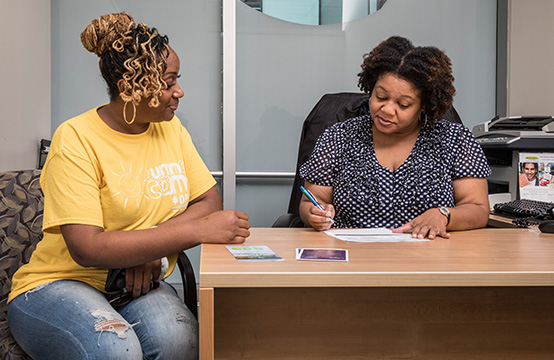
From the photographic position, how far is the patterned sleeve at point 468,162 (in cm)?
187

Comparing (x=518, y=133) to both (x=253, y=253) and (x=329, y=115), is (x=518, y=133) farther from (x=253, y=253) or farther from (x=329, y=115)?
(x=253, y=253)

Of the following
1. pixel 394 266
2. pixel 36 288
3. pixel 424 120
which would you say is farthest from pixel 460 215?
pixel 36 288

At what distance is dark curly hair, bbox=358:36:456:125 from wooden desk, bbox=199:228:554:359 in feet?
1.80

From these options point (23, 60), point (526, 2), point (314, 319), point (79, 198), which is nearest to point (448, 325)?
point (314, 319)

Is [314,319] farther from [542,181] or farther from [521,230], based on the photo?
[542,181]

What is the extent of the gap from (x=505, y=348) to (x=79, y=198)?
1.20 m

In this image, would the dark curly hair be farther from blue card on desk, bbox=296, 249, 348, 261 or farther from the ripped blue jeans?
the ripped blue jeans

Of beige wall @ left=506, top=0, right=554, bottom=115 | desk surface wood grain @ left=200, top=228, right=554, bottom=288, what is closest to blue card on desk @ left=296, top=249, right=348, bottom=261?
desk surface wood grain @ left=200, top=228, right=554, bottom=288

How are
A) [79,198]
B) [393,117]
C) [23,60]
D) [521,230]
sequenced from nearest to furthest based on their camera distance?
[79,198] → [521,230] → [393,117] → [23,60]

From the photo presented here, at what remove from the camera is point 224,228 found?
1.40m

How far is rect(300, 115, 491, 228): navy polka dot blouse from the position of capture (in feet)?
6.03

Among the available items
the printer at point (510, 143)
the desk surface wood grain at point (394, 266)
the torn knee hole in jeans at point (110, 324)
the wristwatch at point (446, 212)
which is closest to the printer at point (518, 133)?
the printer at point (510, 143)

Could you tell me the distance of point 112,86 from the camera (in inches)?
60.1

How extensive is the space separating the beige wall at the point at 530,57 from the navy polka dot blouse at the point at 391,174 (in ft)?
5.33
